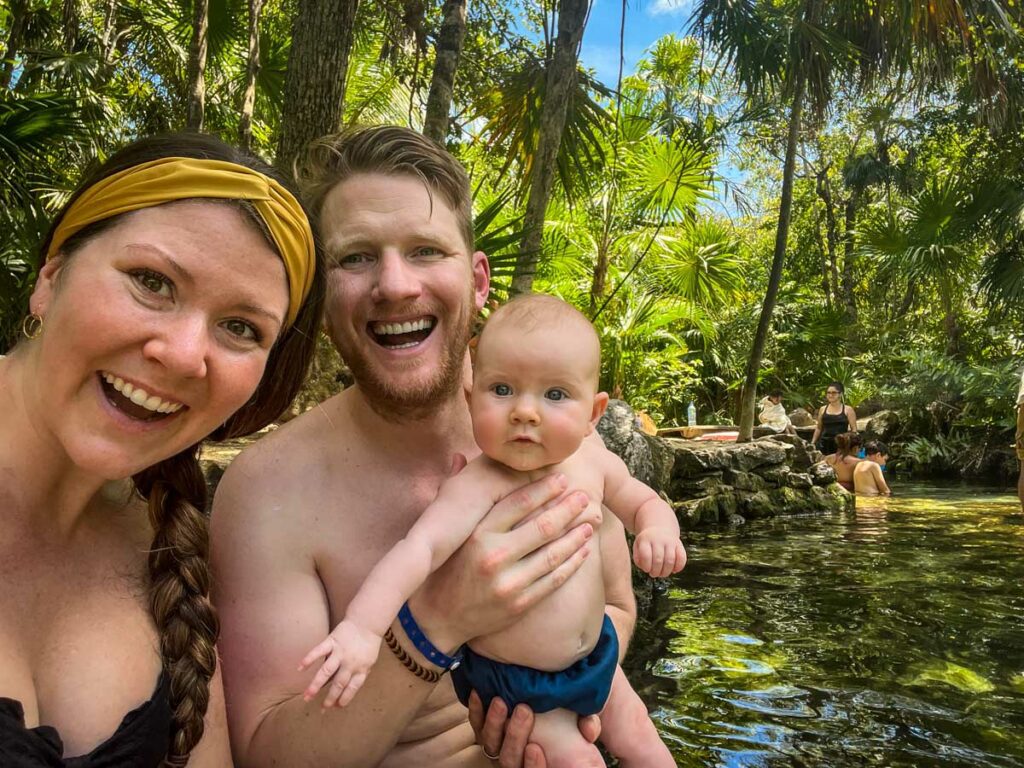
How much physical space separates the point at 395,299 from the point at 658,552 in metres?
0.92

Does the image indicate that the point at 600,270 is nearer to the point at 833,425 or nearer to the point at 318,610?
the point at 833,425

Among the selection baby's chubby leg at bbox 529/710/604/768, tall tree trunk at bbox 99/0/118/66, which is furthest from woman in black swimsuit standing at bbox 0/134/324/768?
tall tree trunk at bbox 99/0/118/66

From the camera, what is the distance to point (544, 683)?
1842 mm

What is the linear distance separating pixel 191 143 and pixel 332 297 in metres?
0.62

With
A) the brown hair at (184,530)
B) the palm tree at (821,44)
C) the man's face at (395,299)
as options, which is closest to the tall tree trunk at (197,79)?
the palm tree at (821,44)

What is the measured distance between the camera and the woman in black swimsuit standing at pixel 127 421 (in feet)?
4.38

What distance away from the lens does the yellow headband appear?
56.6 inches

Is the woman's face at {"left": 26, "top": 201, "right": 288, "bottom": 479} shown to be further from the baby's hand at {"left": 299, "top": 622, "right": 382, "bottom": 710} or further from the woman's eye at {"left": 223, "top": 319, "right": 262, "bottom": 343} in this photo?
the baby's hand at {"left": 299, "top": 622, "right": 382, "bottom": 710}

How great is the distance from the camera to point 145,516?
1762 millimetres

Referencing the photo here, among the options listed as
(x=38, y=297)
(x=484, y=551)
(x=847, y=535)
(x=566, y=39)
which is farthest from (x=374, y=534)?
(x=847, y=535)

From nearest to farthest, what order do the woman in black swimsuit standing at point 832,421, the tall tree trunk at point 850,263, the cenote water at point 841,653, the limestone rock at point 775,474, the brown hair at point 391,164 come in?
the brown hair at point 391,164 → the cenote water at point 841,653 → the limestone rock at point 775,474 → the woman in black swimsuit standing at point 832,421 → the tall tree trunk at point 850,263

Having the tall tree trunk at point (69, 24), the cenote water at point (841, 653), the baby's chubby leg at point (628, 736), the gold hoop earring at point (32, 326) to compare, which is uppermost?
the tall tree trunk at point (69, 24)

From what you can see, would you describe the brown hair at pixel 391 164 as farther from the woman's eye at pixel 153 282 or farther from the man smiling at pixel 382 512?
the woman's eye at pixel 153 282

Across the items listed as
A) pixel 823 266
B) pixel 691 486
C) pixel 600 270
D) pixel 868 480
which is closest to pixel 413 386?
pixel 691 486
